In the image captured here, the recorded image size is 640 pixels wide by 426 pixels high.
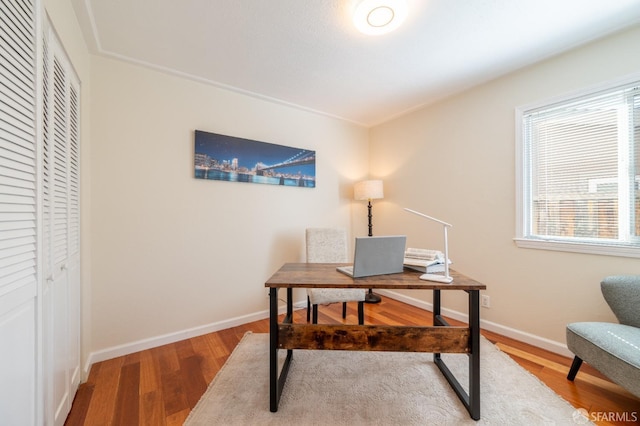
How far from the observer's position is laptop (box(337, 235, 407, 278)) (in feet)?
4.66

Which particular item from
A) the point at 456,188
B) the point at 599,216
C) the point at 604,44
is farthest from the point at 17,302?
the point at 604,44

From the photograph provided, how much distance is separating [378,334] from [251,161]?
6.66 feet

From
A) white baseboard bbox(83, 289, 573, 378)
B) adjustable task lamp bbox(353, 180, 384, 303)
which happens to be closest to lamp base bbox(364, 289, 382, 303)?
adjustable task lamp bbox(353, 180, 384, 303)

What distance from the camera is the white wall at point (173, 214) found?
196 centimetres

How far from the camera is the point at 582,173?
193 cm

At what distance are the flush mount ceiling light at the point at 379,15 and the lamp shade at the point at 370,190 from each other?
172 cm

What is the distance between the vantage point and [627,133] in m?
1.74

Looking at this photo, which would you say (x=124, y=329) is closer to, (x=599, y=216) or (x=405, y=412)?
(x=405, y=412)

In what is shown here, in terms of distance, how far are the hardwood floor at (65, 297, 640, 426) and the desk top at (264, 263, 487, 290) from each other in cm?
96

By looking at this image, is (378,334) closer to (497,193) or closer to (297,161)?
(497,193)

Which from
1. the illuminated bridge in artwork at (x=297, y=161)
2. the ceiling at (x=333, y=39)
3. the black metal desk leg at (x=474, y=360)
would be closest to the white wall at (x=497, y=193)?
the ceiling at (x=333, y=39)

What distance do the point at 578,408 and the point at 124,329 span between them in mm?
3136

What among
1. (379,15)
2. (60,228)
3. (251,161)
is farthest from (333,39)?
(60,228)
